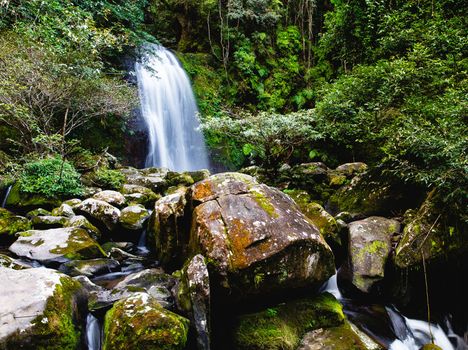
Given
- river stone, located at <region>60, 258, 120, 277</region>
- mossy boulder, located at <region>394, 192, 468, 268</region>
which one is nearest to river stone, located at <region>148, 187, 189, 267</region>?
river stone, located at <region>60, 258, 120, 277</region>

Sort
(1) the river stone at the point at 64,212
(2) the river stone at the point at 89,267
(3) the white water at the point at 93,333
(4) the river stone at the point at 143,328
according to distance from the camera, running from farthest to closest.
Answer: (1) the river stone at the point at 64,212
(2) the river stone at the point at 89,267
(3) the white water at the point at 93,333
(4) the river stone at the point at 143,328

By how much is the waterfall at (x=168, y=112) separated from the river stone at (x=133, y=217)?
597 centimetres

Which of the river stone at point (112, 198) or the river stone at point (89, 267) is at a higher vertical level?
the river stone at point (112, 198)

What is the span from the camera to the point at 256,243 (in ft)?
11.5

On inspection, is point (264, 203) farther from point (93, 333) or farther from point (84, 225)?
point (84, 225)

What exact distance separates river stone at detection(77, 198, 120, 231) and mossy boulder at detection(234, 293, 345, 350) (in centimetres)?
372

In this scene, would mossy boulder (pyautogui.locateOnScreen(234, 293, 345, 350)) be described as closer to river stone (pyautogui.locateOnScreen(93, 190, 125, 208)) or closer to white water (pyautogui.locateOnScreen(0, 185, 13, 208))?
river stone (pyautogui.locateOnScreen(93, 190, 125, 208))

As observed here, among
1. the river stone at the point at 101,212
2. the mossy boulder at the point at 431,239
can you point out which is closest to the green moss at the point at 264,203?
the mossy boulder at the point at 431,239

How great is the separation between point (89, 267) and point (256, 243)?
8.54ft

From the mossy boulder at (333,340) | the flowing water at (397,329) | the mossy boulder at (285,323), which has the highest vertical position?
the mossy boulder at (285,323)

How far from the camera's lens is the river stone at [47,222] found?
18.6 ft

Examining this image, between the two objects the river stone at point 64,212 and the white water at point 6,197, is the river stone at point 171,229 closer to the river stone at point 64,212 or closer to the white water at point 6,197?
the river stone at point 64,212

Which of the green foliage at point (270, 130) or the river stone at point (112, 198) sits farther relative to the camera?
the green foliage at point (270, 130)

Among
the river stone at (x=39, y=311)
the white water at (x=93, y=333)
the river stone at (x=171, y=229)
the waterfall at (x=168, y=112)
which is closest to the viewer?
the river stone at (x=39, y=311)
